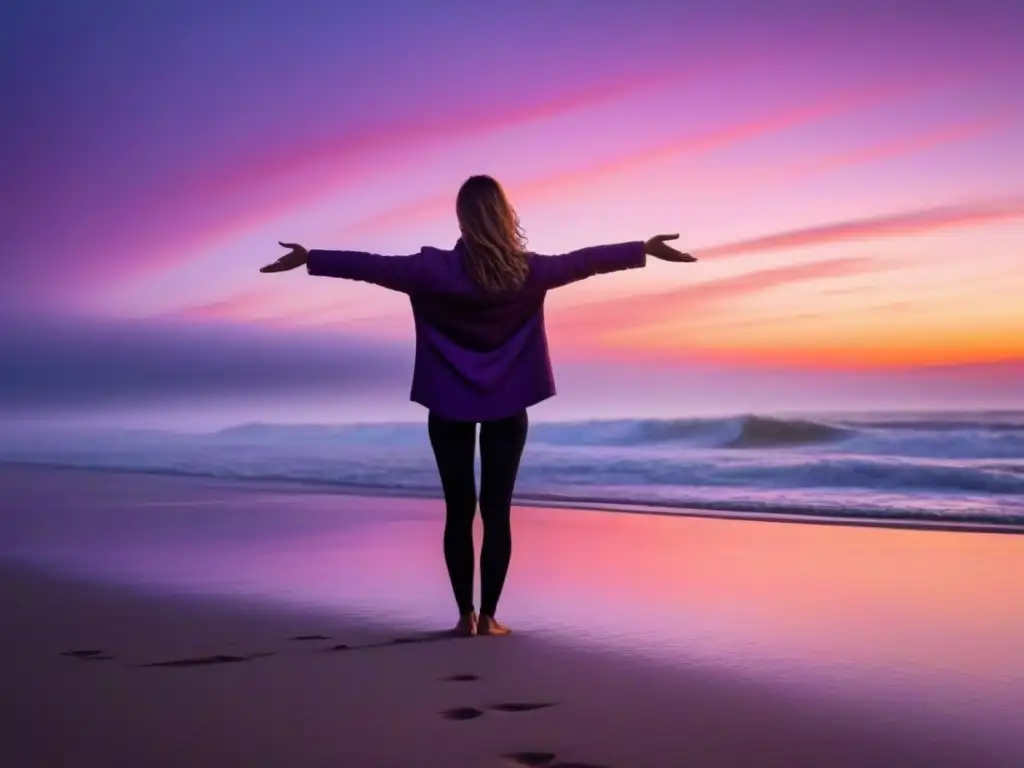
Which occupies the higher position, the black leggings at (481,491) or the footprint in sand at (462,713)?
the black leggings at (481,491)

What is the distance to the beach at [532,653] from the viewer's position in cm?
251

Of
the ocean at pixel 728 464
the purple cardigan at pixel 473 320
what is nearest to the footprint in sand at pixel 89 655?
the purple cardigan at pixel 473 320

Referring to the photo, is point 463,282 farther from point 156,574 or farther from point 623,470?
point 623,470

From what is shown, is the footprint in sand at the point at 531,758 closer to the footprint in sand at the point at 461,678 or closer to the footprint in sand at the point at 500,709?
the footprint in sand at the point at 500,709

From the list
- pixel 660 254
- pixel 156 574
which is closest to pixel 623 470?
pixel 156 574

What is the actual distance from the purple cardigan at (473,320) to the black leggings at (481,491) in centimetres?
9

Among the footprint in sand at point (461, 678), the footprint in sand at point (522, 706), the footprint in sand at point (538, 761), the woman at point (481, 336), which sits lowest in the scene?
the footprint in sand at point (538, 761)

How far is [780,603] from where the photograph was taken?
171 inches

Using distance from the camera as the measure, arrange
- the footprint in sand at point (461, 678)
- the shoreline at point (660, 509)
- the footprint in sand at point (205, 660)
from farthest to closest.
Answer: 1. the shoreline at point (660, 509)
2. the footprint in sand at point (205, 660)
3. the footprint in sand at point (461, 678)

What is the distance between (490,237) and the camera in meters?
3.75

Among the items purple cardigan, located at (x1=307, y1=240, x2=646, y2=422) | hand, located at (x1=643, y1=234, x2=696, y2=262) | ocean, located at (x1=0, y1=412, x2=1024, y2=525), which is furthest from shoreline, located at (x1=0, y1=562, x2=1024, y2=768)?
ocean, located at (x1=0, y1=412, x2=1024, y2=525)

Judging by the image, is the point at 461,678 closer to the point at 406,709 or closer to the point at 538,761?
the point at 406,709

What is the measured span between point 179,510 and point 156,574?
3301mm

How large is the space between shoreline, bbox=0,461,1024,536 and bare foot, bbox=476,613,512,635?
397 cm
